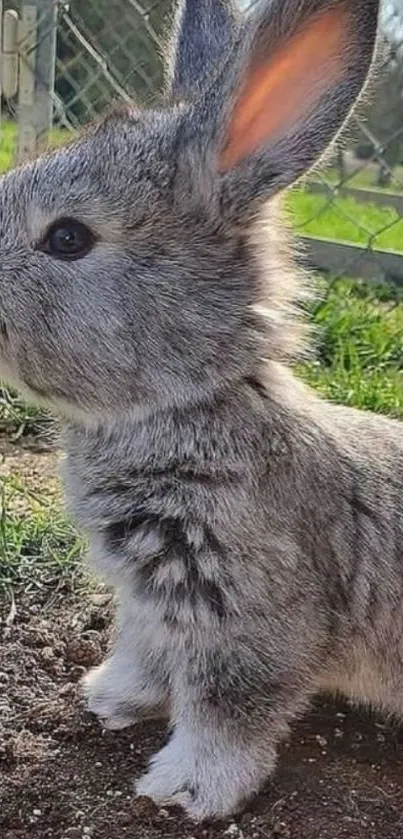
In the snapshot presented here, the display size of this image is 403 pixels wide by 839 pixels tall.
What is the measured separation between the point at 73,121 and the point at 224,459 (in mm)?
2935

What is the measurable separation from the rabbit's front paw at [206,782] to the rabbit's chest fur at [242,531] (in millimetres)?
152

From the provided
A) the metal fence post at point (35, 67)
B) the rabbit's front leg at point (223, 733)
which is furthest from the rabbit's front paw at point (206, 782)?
the metal fence post at point (35, 67)

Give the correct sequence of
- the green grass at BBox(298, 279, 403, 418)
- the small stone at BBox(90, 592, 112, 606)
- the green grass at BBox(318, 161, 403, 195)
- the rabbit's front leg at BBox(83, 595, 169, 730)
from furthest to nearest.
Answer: the green grass at BBox(318, 161, 403, 195) < the green grass at BBox(298, 279, 403, 418) < the small stone at BBox(90, 592, 112, 606) < the rabbit's front leg at BBox(83, 595, 169, 730)

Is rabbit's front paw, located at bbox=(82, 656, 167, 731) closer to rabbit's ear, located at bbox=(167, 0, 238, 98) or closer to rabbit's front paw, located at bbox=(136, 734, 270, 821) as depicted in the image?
rabbit's front paw, located at bbox=(136, 734, 270, 821)

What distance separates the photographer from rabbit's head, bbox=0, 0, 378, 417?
6.25 ft

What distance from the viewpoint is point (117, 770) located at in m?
2.08

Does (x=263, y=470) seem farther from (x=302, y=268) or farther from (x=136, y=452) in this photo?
(x=302, y=268)

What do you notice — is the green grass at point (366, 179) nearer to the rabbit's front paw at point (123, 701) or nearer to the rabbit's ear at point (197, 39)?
the rabbit's ear at point (197, 39)

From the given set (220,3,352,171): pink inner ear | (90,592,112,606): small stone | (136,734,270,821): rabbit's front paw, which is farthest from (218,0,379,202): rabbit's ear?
(90,592,112,606): small stone

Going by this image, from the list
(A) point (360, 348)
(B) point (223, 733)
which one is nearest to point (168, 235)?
(B) point (223, 733)

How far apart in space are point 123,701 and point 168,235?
2.44ft

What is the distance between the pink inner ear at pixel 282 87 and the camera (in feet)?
6.23

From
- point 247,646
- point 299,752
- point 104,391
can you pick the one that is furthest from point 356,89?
point 299,752

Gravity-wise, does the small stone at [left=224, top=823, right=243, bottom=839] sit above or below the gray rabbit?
below
